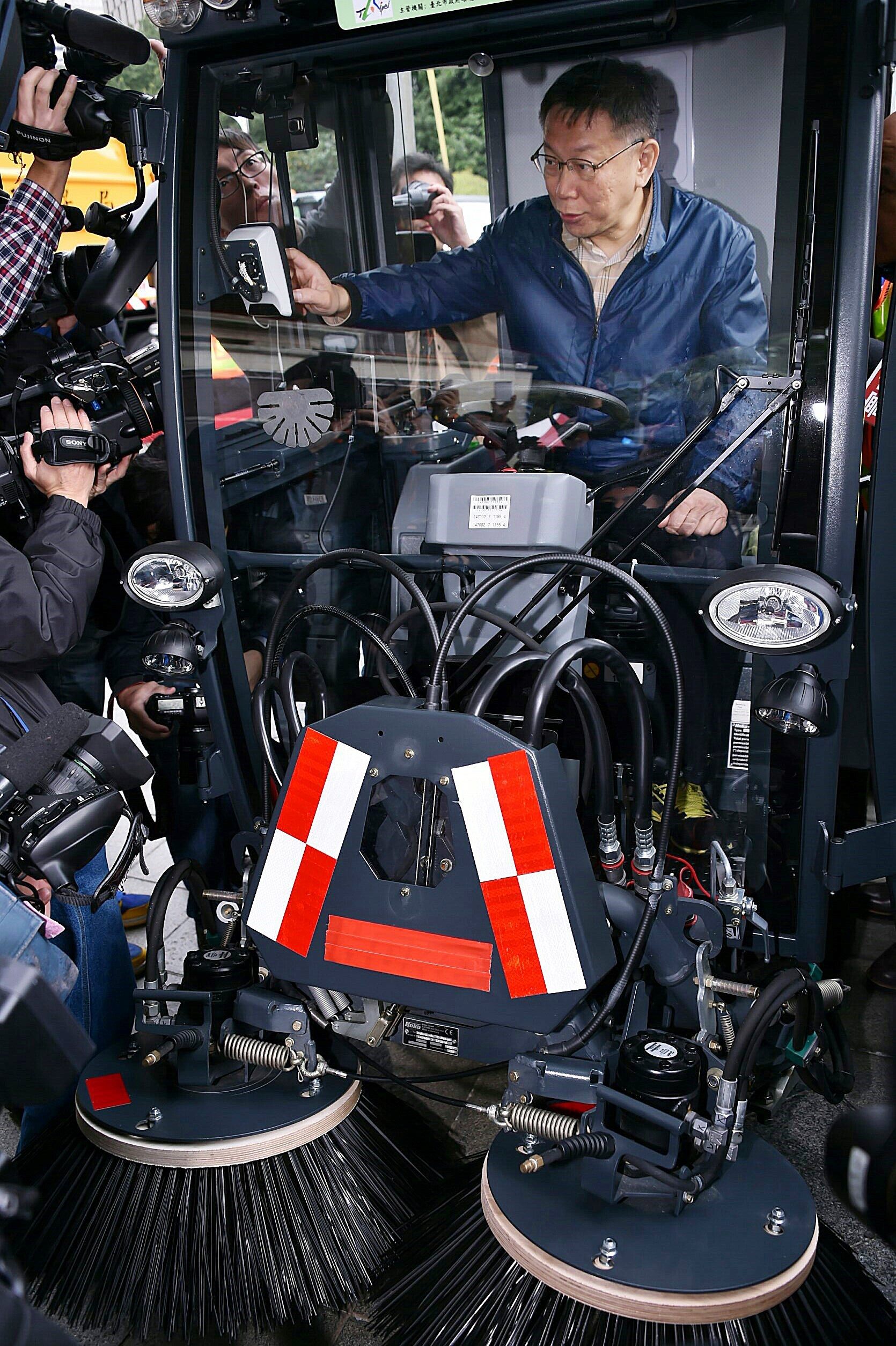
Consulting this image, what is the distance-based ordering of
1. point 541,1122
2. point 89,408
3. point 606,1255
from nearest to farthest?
1. point 606,1255
2. point 541,1122
3. point 89,408

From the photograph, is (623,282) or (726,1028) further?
(623,282)

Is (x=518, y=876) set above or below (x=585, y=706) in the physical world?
below

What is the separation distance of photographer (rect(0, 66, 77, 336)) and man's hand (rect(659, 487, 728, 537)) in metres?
1.57

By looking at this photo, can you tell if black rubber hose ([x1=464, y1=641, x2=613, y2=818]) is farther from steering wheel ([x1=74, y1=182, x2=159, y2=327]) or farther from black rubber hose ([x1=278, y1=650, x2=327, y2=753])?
steering wheel ([x1=74, y1=182, x2=159, y2=327])

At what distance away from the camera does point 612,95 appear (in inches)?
78.0

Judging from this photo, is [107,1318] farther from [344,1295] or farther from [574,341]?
[574,341]

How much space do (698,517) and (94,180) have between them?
551 cm

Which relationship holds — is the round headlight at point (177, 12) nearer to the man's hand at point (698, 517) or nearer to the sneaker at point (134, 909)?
the man's hand at point (698, 517)

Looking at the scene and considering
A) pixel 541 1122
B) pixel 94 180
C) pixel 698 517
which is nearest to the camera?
pixel 541 1122

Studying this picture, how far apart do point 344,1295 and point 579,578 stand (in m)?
1.33

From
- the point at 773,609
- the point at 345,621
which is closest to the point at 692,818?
the point at 773,609

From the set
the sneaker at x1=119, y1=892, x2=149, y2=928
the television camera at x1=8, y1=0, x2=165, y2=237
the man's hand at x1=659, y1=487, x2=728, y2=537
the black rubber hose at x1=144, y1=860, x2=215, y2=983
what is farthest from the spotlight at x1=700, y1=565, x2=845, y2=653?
the sneaker at x1=119, y1=892, x2=149, y2=928

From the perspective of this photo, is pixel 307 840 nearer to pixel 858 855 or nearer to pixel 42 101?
pixel 858 855

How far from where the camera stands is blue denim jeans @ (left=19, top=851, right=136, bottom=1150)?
2344 millimetres
